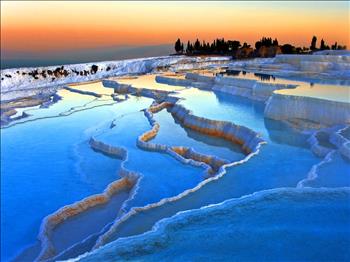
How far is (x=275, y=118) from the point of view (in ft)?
37.2

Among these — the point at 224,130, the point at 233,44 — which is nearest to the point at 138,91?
the point at 224,130

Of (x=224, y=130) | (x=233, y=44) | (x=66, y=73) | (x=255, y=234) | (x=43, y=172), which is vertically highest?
(x=233, y=44)

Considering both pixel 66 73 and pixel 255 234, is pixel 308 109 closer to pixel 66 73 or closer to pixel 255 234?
pixel 255 234

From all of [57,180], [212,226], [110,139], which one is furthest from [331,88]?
[212,226]

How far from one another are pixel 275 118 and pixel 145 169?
485 centimetres

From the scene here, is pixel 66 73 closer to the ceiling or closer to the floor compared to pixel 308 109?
closer to the floor

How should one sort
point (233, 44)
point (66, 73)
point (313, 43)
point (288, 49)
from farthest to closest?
point (233, 44) < point (313, 43) < point (288, 49) < point (66, 73)

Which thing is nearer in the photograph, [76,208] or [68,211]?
[68,211]

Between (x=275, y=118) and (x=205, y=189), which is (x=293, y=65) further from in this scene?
(x=205, y=189)

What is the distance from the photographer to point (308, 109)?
10.8 metres

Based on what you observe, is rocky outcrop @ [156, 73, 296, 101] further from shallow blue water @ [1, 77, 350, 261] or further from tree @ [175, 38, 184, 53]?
tree @ [175, 38, 184, 53]

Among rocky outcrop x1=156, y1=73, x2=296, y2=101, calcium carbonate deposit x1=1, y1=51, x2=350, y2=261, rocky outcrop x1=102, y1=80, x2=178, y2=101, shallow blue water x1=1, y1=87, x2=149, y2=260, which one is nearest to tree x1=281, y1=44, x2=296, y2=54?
rocky outcrop x1=156, y1=73, x2=296, y2=101

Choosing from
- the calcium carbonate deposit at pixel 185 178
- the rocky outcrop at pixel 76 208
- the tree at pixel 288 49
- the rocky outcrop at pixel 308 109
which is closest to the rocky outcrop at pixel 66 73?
the tree at pixel 288 49

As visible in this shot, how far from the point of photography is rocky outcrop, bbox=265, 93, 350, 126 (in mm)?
9914
